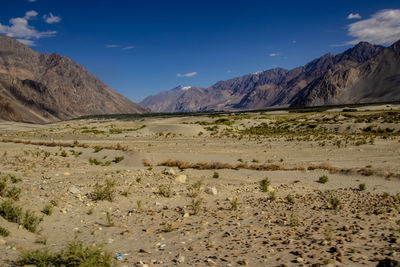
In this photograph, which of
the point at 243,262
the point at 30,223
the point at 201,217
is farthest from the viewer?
the point at 201,217

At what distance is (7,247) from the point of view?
20.0 ft

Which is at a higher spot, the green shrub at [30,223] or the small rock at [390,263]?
the green shrub at [30,223]

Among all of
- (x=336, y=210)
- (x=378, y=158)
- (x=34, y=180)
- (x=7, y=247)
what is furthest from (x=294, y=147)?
(x=7, y=247)

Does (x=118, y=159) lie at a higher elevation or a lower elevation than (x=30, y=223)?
lower

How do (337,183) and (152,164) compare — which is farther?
(152,164)

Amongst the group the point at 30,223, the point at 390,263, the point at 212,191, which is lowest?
the point at 212,191

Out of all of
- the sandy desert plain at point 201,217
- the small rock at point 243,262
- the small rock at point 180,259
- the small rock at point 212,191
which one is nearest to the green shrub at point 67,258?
the sandy desert plain at point 201,217

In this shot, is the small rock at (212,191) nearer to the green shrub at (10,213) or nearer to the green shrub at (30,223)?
the green shrub at (30,223)

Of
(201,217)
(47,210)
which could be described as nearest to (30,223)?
(47,210)

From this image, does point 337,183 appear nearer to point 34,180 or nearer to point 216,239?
point 216,239

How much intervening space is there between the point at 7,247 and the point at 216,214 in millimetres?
5663

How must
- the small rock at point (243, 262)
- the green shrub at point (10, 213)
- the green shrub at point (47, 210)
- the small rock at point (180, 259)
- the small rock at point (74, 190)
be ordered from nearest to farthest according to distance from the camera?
the small rock at point (243, 262), the small rock at point (180, 259), the green shrub at point (10, 213), the green shrub at point (47, 210), the small rock at point (74, 190)

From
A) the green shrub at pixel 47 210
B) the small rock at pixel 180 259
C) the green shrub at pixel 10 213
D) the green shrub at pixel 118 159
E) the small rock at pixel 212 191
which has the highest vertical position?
the green shrub at pixel 10 213

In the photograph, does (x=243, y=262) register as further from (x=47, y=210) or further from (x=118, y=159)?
(x=118, y=159)
